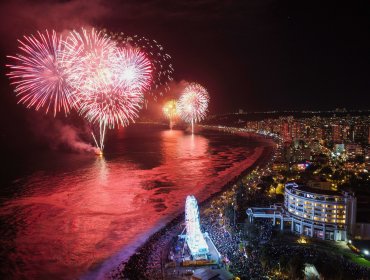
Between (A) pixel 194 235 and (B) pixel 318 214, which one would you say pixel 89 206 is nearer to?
(A) pixel 194 235

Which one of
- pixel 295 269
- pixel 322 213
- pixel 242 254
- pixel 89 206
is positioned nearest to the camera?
pixel 295 269

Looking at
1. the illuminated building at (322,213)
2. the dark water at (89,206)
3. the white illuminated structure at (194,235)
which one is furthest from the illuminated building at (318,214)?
the dark water at (89,206)

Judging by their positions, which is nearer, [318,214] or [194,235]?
[194,235]

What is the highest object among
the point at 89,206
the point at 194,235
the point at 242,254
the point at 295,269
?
the point at 194,235

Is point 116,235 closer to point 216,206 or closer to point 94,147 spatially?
point 216,206

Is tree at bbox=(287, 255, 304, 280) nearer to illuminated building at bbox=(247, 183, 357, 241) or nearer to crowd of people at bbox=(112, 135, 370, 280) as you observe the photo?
crowd of people at bbox=(112, 135, 370, 280)

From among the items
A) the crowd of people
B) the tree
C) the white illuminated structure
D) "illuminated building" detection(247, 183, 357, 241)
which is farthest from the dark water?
the tree

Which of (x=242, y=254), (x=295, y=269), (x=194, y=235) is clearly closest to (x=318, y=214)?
(x=242, y=254)
